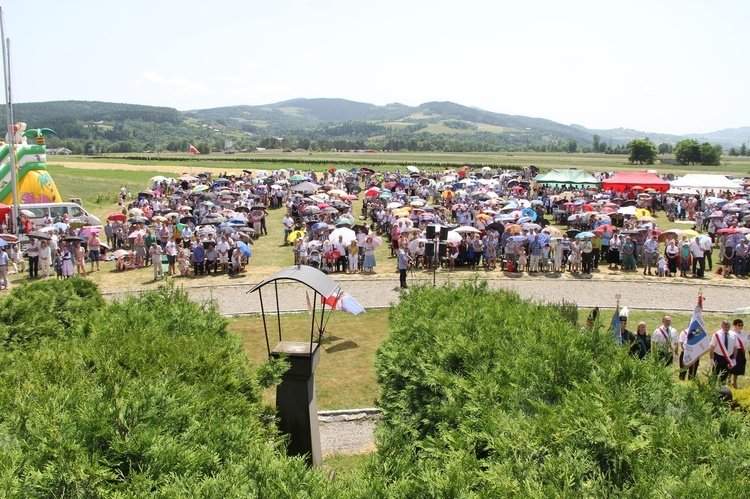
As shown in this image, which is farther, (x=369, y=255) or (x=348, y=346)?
(x=369, y=255)

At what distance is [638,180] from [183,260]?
111 feet

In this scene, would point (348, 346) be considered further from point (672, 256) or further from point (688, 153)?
point (688, 153)

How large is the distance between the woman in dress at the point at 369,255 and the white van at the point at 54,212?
14.1 meters

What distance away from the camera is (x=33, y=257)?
810 inches

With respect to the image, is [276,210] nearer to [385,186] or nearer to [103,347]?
[385,186]

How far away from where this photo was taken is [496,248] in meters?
22.4

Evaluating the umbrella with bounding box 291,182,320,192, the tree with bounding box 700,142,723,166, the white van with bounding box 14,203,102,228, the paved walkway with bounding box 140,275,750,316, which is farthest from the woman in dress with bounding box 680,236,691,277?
the tree with bounding box 700,142,723,166

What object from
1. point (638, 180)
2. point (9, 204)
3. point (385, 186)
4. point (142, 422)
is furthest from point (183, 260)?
point (638, 180)

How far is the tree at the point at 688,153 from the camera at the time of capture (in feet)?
326

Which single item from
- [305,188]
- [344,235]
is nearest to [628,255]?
[344,235]

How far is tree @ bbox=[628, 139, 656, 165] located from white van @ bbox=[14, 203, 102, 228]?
96169mm

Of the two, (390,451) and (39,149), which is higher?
(39,149)

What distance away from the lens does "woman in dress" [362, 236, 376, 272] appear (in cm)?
2136

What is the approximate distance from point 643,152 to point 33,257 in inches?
4021
